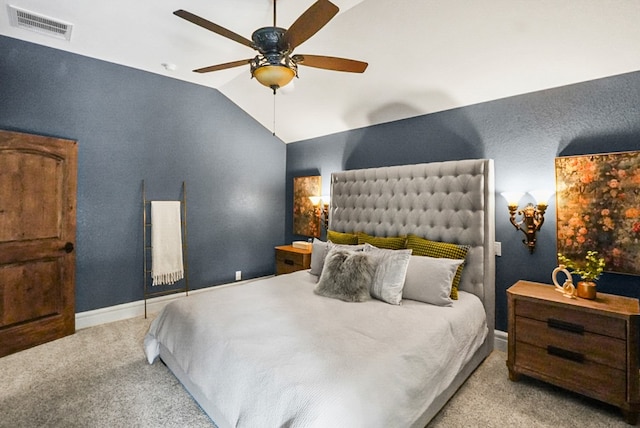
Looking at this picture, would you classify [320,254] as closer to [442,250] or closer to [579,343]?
[442,250]

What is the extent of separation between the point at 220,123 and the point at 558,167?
155 inches

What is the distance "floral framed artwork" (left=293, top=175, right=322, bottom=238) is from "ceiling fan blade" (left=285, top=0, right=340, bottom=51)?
2.75m

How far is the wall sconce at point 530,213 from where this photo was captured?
255 centimetres

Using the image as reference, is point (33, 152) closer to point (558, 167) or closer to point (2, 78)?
point (2, 78)

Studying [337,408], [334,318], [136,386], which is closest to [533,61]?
[334,318]

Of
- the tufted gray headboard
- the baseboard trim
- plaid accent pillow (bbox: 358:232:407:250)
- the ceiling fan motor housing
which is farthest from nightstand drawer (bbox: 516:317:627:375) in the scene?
the baseboard trim

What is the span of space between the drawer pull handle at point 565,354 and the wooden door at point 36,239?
14.0ft

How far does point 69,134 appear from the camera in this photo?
319 cm

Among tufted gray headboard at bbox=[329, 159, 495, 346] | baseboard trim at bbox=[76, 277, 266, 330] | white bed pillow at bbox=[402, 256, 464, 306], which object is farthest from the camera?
baseboard trim at bbox=[76, 277, 266, 330]

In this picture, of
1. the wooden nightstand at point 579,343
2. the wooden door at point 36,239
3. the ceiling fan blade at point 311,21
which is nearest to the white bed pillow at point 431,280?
the wooden nightstand at point 579,343

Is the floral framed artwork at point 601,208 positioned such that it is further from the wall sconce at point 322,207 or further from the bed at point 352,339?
the wall sconce at point 322,207

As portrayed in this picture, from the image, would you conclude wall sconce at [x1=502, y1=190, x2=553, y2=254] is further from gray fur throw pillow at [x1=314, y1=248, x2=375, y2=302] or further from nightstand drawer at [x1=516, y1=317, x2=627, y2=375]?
gray fur throw pillow at [x1=314, y1=248, x2=375, y2=302]

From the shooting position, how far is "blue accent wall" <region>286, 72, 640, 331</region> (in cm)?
231

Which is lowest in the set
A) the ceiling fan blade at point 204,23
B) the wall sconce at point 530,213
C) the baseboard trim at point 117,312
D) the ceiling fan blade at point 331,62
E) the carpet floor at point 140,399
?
the carpet floor at point 140,399
